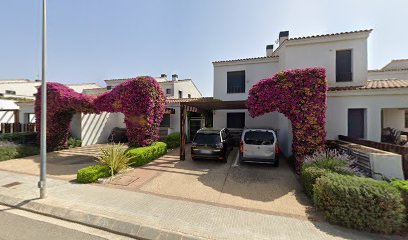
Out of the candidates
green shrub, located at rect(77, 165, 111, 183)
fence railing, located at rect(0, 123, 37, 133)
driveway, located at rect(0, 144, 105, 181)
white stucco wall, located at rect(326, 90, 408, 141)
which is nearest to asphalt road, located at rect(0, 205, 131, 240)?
green shrub, located at rect(77, 165, 111, 183)

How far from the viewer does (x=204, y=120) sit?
15781 mm

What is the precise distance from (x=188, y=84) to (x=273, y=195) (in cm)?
2272

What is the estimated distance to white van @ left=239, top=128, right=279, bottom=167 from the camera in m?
7.77

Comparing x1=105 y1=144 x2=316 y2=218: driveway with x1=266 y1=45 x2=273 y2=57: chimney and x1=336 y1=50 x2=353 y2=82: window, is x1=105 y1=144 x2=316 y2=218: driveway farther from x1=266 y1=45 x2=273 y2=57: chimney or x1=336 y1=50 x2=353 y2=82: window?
x1=266 y1=45 x2=273 y2=57: chimney

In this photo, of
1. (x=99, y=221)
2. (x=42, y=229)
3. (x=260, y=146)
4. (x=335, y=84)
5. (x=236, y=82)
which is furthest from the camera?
(x=236, y=82)

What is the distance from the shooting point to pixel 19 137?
11664 mm

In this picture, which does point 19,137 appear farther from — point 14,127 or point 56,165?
point 56,165

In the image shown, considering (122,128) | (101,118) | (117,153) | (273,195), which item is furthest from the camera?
(122,128)

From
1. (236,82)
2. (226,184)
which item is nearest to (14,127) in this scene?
(226,184)

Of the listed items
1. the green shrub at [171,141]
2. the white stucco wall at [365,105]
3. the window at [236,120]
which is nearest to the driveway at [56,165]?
the green shrub at [171,141]

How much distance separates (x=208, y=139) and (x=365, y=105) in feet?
25.5

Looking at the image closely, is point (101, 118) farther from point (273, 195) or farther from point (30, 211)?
point (273, 195)

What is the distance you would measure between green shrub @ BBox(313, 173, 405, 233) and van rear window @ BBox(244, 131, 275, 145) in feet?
11.8

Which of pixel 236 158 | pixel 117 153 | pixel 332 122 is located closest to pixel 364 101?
pixel 332 122
